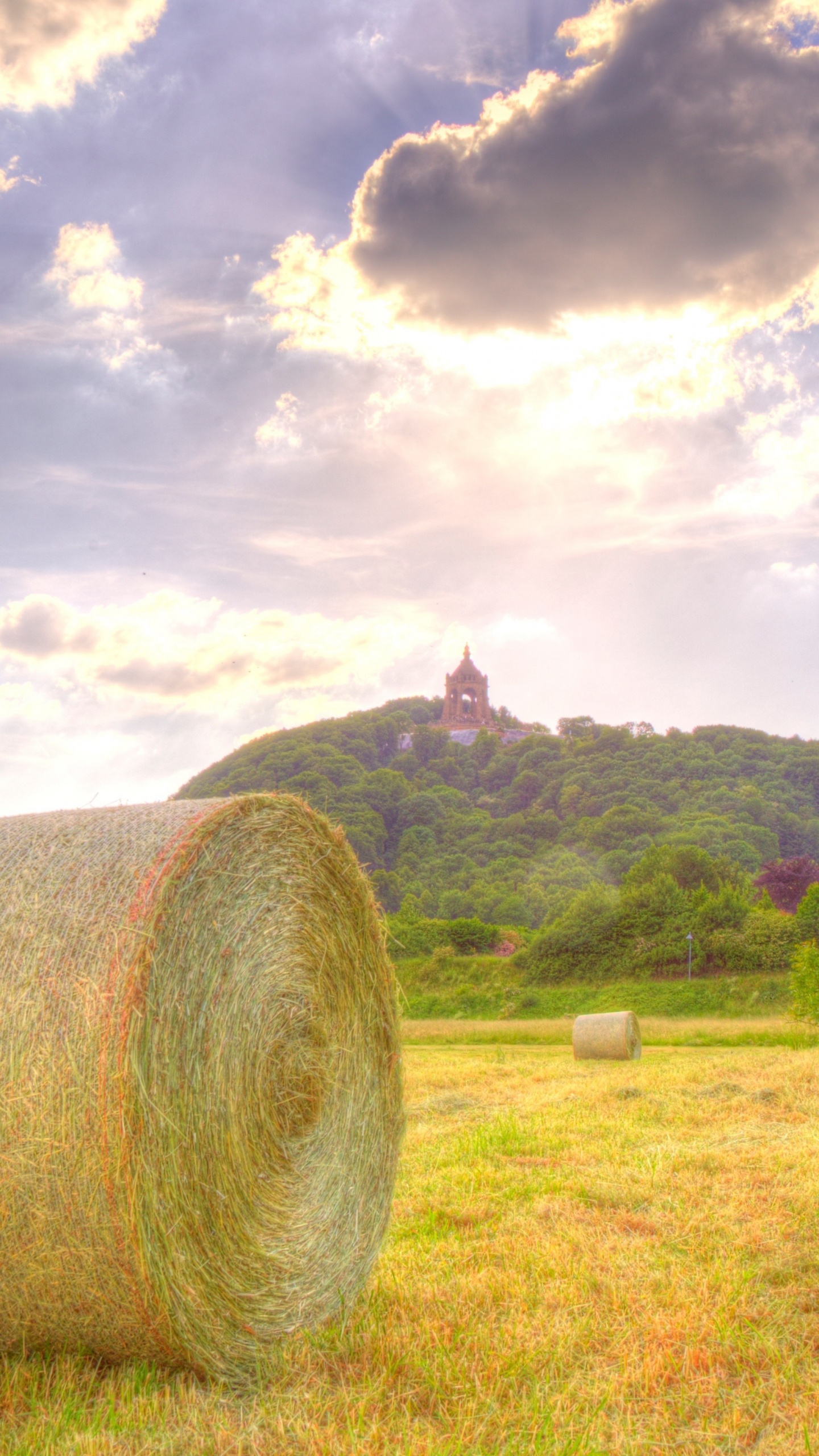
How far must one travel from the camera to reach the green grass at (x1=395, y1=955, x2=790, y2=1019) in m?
36.0

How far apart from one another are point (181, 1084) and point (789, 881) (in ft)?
166

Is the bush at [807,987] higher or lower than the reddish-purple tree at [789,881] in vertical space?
lower

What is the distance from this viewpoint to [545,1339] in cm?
463

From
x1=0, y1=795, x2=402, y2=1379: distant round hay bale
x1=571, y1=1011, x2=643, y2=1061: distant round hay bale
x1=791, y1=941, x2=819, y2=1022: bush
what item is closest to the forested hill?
x1=791, y1=941, x2=819, y2=1022: bush

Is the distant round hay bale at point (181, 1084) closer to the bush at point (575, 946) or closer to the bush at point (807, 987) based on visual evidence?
the bush at point (807, 987)

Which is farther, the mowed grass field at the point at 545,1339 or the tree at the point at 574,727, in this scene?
the tree at the point at 574,727

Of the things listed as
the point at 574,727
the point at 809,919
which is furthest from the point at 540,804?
the point at 809,919

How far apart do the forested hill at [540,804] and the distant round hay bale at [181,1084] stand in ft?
170

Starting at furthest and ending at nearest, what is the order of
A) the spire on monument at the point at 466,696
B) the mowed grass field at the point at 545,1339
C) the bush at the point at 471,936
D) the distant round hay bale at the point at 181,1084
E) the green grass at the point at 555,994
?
1. the spire on monument at the point at 466,696
2. the bush at the point at 471,936
3. the green grass at the point at 555,994
4. the distant round hay bale at the point at 181,1084
5. the mowed grass field at the point at 545,1339

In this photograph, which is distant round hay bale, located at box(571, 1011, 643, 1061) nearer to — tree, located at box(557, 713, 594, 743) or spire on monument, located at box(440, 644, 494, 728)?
tree, located at box(557, 713, 594, 743)

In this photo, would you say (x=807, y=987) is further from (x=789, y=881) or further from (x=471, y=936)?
(x=789, y=881)

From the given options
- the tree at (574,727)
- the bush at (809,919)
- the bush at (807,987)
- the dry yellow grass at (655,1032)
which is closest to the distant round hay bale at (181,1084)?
the dry yellow grass at (655,1032)

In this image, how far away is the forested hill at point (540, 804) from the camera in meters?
65.0

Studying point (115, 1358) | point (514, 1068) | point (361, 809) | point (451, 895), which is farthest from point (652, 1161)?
point (361, 809)
